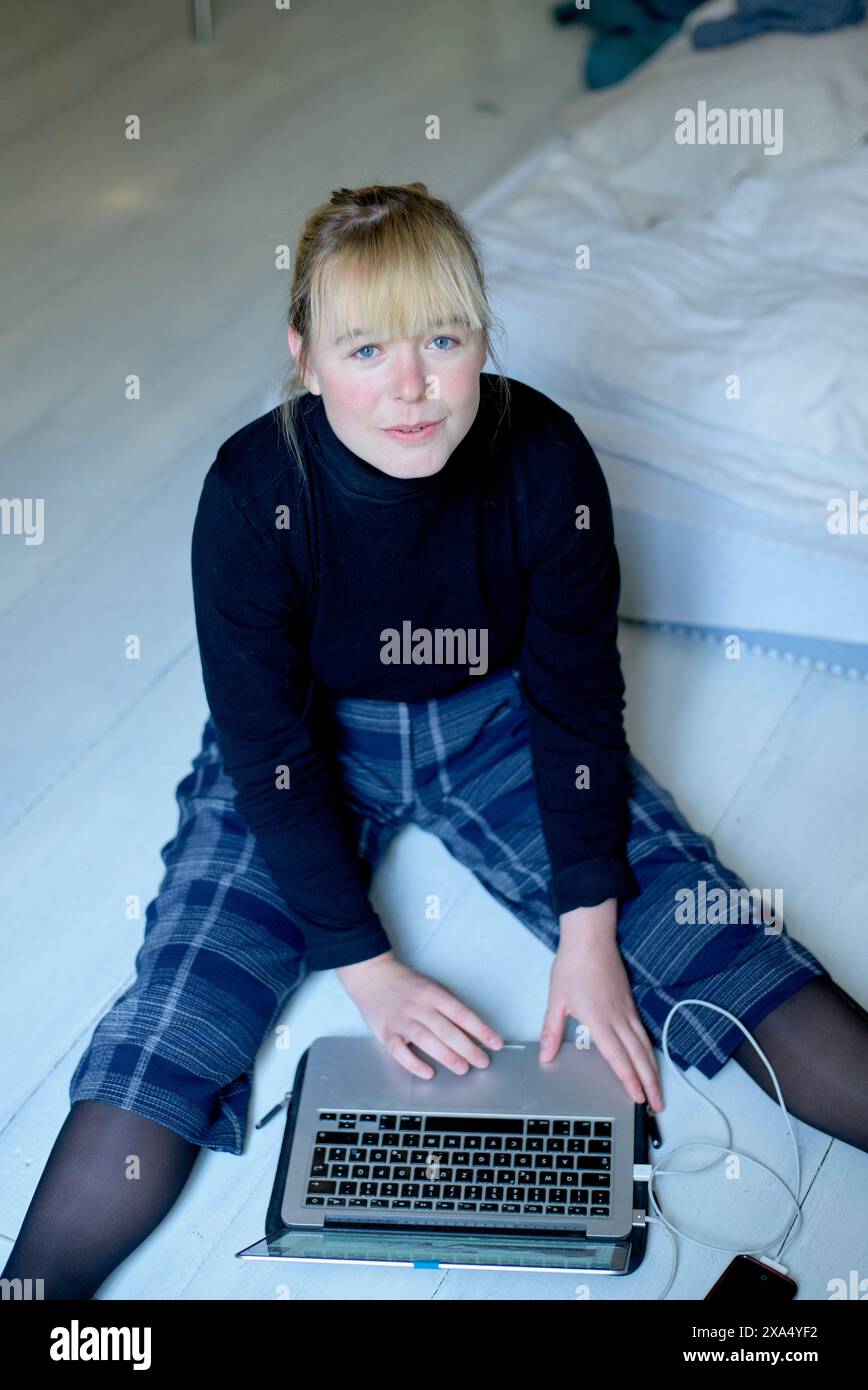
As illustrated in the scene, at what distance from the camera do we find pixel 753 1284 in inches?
41.8

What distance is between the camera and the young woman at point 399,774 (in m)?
1.04

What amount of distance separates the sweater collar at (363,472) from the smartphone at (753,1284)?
2.11 ft

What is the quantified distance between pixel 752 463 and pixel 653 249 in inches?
14.2

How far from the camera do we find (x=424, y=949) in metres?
1.32

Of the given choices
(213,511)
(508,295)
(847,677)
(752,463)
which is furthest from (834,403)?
(213,511)

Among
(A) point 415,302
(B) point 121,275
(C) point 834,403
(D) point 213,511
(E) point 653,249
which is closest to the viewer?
(A) point 415,302

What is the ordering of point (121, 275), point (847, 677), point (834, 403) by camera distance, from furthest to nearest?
point (121, 275) → point (847, 677) → point (834, 403)

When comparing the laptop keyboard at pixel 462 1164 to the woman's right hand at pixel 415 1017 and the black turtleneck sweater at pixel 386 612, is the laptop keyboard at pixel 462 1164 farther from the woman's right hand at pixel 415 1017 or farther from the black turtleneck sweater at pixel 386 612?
the black turtleneck sweater at pixel 386 612

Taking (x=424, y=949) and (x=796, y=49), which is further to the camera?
(x=796, y=49)

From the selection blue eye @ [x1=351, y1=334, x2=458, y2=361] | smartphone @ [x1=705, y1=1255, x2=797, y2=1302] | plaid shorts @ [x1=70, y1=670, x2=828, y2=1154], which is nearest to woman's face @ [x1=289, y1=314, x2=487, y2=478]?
Answer: blue eye @ [x1=351, y1=334, x2=458, y2=361]

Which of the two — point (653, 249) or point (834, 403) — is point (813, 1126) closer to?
point (834, 403)

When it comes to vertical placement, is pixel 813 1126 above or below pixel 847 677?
below

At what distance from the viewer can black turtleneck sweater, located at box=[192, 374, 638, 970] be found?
3.62 ft

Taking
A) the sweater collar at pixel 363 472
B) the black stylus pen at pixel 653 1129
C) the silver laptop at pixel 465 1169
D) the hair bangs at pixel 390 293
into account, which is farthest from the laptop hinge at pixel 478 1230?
the hair bangs at pixel 390 293
